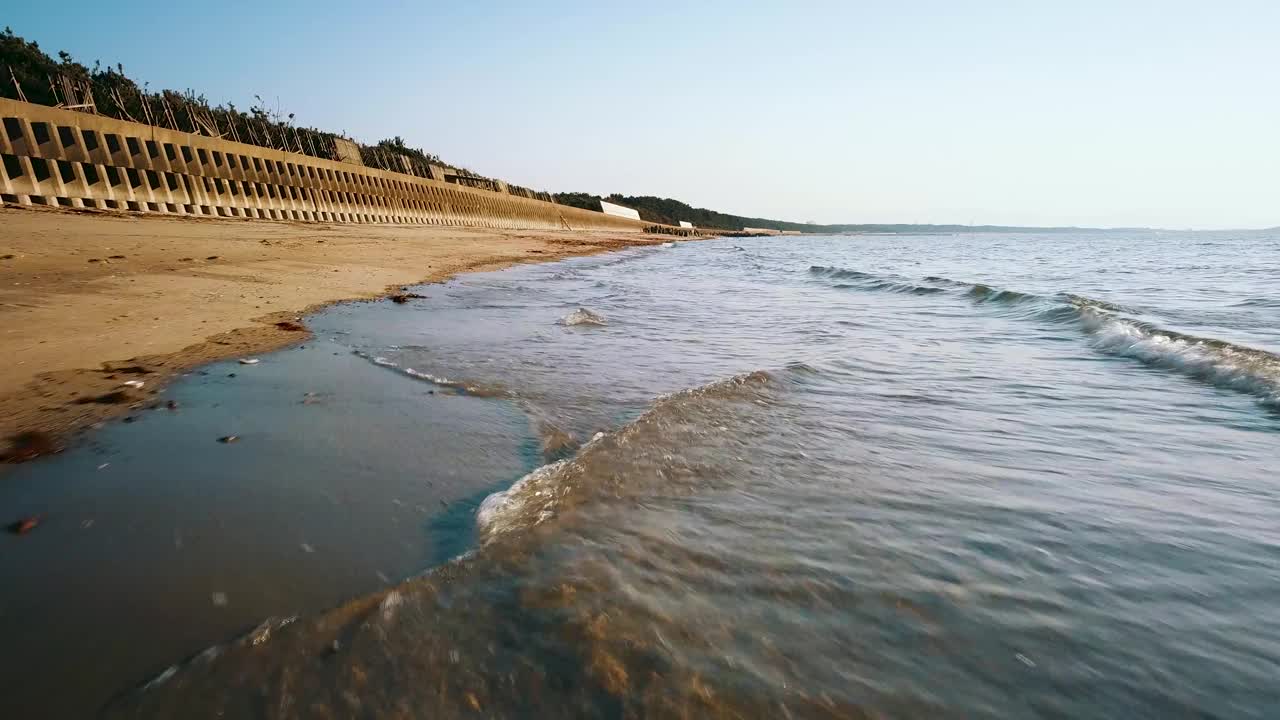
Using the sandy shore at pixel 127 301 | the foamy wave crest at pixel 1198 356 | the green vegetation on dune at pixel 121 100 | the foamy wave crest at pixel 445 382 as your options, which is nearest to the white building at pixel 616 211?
the green vegetation on dune at pixel 121 100

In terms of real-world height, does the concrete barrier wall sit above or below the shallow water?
above

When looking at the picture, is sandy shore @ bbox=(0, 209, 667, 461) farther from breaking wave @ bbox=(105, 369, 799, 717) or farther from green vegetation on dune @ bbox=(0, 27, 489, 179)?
green vegetation on dune @ bbox=(0, 27, 489, 179)

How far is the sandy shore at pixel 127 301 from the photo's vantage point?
2.89 metres

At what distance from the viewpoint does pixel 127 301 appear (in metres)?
4.97

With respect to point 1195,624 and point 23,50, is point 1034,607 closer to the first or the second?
point 1195,624

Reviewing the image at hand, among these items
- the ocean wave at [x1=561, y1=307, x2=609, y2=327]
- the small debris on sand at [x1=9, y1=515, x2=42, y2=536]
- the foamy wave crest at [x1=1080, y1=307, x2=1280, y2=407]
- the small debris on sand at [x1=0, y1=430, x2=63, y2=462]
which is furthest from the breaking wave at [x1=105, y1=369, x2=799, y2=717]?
the foamy wave crest at [x1=1080, y1=307, x2=1280, y2=407]

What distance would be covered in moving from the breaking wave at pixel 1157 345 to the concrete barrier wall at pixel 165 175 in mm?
16537

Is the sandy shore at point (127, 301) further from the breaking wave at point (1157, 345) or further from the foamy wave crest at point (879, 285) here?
the foamy wave crest at point (879, 285)

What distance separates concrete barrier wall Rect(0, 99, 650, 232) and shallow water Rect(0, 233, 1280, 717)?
12096 mm

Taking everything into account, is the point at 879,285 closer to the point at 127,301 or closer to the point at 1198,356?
the point at 1198,356

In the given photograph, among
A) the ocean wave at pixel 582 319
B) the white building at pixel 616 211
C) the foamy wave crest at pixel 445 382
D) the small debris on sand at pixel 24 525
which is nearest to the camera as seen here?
the small debris on sand at pixel 24 525

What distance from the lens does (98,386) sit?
10.0 ft

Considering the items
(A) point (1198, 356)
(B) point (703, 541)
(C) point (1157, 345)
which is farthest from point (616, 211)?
(B) point (703, 541)

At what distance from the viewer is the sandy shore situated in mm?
2893
